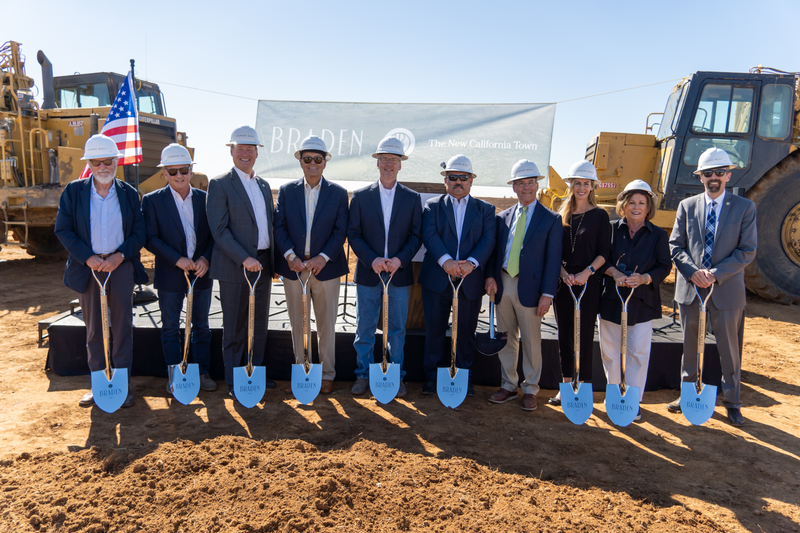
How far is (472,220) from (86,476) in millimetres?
3132

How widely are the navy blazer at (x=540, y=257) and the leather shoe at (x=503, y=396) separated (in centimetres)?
83

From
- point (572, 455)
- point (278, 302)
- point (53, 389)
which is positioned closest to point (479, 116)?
point (278, 302)

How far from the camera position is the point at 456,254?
4.11 meters

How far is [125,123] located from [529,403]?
23.7ft

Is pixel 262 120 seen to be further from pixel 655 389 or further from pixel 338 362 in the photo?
pixel 655 389

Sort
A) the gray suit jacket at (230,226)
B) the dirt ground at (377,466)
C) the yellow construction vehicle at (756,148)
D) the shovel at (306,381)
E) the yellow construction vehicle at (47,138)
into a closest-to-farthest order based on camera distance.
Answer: the dirt ground at (377,466) → the shovel at (306,381) → the gray suit jacket at (230,226) → the yellow construction vehicle at (756,148) → the yellow construction vehicle at (47,138)

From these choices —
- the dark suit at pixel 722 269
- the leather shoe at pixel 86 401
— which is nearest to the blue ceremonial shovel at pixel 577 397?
the dark suit at pixel 722 269

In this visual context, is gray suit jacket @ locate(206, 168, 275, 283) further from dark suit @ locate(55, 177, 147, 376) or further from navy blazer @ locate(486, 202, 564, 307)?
navy blazer @ locate(486, 202, 564, 307)

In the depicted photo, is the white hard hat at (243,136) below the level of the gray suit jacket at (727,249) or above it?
above

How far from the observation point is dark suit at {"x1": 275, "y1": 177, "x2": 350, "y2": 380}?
408 centimetres

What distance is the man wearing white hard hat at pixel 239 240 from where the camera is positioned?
13.0 ft

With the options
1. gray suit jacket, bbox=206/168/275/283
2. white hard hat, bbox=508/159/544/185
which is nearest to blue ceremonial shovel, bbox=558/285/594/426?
white hard hat, bbox=508/159/544/185

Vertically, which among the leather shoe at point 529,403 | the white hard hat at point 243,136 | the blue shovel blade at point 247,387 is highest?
the white hard hat at point 243,136

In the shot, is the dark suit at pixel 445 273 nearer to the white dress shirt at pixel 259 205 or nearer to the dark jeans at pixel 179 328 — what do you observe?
the white dress shirt at pixel 259 205
